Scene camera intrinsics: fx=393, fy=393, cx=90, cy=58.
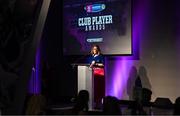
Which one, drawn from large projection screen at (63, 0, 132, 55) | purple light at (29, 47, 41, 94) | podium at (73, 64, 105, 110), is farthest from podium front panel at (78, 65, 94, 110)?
purple light at (29, 47, 41, 94)

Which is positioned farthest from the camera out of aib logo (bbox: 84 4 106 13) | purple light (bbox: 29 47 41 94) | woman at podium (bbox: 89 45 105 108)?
purple light (bbox: 29 47 41 94)

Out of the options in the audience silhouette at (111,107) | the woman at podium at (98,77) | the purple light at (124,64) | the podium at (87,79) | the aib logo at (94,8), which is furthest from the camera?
the aib logo at (94,8)

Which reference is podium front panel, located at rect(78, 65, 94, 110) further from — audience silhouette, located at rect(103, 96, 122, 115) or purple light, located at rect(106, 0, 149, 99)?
audience silhouette, located at rect(103, 96, 122, 115)

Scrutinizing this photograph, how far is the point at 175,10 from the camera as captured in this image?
7992 mm

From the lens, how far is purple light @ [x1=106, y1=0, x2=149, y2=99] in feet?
28.0

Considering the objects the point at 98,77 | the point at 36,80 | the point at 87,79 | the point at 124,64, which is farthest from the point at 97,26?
the point at 36,80

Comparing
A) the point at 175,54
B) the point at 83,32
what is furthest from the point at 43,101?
the point at 83,32

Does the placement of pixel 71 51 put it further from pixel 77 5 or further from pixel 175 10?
pixel 175 10

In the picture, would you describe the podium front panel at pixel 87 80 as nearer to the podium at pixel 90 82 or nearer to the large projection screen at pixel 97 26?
the podium at pixel 90 82

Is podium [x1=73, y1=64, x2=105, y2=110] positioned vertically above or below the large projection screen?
below

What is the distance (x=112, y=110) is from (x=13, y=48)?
120 centimetres

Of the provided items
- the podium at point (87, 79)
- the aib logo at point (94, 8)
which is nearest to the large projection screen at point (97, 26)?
the aib logo at point (94, 8)

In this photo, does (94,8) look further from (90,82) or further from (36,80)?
(36,80)

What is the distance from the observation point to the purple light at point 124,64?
8539mm
